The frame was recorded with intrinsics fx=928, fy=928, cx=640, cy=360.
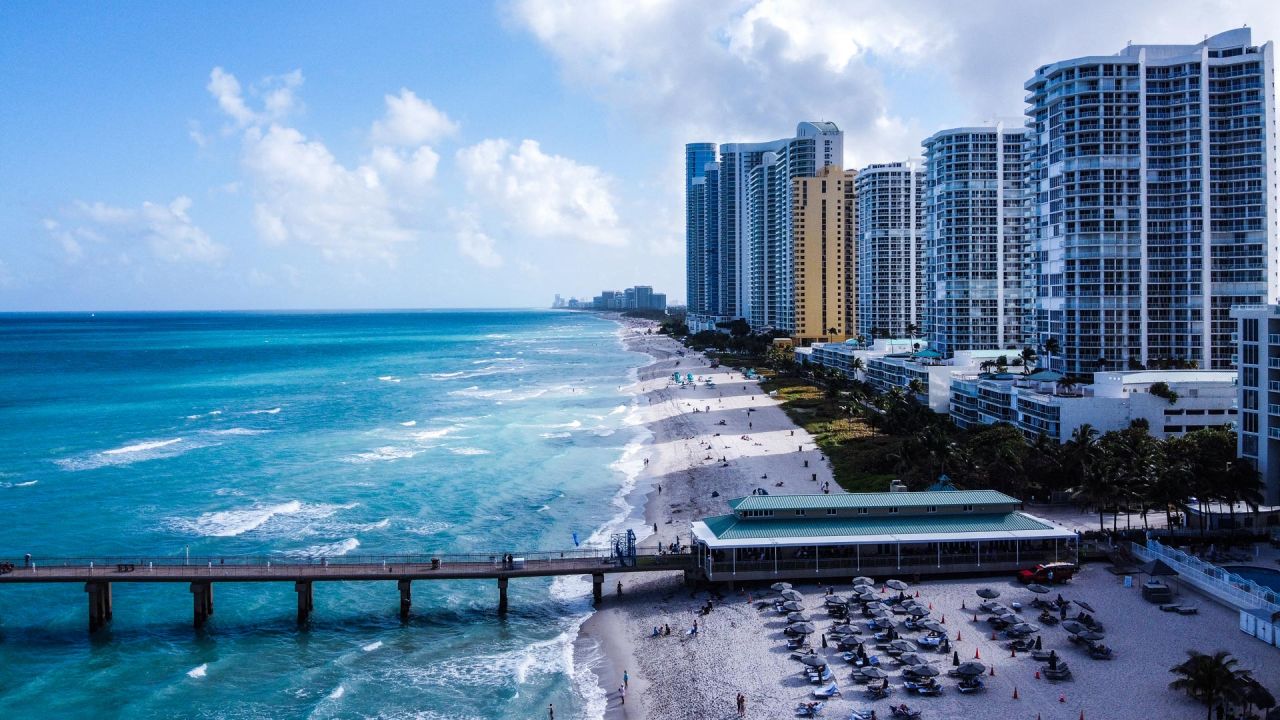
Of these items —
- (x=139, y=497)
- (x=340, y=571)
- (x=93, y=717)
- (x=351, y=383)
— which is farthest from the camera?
(x=351, y=383)

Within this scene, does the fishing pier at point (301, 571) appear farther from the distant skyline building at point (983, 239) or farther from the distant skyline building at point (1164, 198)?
the distant skyline building at point (983, 239)

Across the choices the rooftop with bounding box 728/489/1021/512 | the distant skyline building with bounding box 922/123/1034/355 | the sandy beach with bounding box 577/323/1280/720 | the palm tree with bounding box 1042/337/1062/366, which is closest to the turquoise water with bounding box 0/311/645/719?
the sandy beach with bounding box 577/323/1280/720

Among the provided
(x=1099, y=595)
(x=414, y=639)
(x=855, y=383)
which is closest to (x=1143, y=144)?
(x=855, y=383)

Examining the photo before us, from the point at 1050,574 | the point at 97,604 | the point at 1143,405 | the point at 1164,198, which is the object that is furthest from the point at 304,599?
the point at 1164,198

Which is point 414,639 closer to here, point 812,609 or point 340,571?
point 340,571

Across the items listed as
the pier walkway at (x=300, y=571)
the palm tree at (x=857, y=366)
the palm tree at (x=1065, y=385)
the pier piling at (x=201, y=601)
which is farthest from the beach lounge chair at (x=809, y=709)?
the palm tree at (x=857, y=366)

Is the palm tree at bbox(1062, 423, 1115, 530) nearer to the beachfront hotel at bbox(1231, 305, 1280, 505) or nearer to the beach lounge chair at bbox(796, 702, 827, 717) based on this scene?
the beachfront hotel at bbox(1231, 305, 1280, 505)
